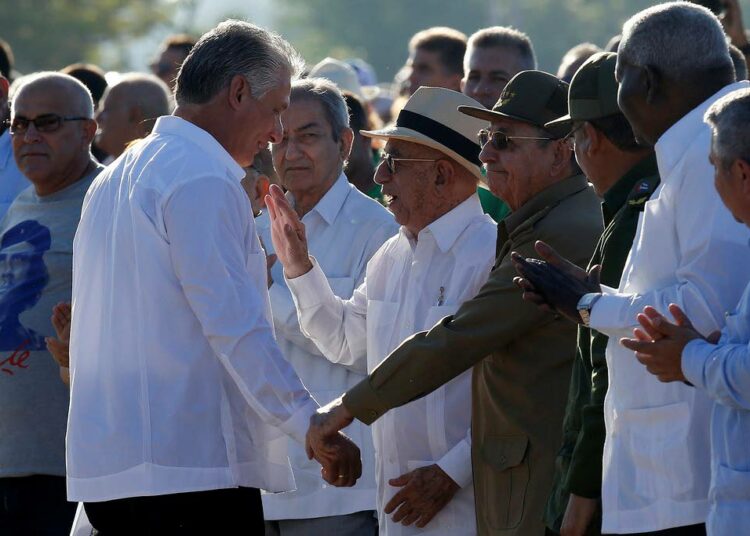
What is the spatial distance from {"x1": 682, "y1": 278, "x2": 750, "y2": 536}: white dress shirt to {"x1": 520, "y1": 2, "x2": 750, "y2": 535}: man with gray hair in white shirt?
0.17 metres

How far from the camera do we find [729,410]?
12.6 ft

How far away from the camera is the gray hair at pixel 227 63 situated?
5.00m

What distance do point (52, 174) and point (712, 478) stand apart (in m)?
4.00

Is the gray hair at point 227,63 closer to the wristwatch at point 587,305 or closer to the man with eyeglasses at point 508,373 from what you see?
the man with eyeglasses at point 508,373

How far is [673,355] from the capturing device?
3.84 metres

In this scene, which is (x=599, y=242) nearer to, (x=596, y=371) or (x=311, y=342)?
(x=596, y=371)

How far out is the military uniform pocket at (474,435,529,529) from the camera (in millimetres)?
5078

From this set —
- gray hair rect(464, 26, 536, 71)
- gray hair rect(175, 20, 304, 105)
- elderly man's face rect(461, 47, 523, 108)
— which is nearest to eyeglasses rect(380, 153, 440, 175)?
gray hair rect(175, 20, 304, 105)

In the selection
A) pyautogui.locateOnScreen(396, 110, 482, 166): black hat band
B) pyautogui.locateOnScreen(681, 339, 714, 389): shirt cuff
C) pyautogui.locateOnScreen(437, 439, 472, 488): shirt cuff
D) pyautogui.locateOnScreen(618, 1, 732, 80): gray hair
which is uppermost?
pyautogui.locateOnScreen(618, 1, 732, 80): gray hair

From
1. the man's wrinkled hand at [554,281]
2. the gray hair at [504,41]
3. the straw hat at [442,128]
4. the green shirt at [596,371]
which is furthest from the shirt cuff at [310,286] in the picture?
the gray hair at [504,41]

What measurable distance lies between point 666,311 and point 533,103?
5.19 feet

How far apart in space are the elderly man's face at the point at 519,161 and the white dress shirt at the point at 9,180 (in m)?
3.12

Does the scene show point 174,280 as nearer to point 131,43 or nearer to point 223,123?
point 223,123

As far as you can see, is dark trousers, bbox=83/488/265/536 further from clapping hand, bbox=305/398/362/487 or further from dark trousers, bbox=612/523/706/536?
dark trousers, bbox=612/523/706/536
